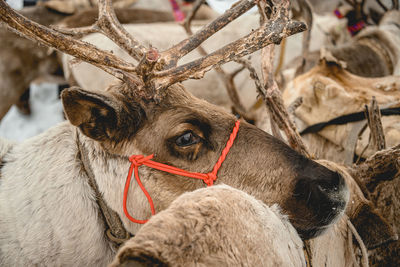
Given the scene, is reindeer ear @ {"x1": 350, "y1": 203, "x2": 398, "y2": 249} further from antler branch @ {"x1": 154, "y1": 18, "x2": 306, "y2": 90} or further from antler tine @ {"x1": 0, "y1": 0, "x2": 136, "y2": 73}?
antler tine @ {"x1": 0, "y1": 0, "x2": 136, "y2": 73}

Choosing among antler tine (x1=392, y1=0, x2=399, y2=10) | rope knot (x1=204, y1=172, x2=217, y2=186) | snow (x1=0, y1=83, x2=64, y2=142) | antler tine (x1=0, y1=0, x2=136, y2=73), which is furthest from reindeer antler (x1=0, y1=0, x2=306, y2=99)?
antler tine (x1=392, y1=0, x2=399, y2=10)

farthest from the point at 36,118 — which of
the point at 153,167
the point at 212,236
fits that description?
the point at 212,236

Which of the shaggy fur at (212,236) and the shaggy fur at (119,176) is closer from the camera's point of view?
the shaggy fur at (212,236)

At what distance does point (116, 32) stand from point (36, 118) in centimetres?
595

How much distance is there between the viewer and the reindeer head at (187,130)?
56.2 inches

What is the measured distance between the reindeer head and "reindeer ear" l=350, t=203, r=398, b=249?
0.30 m

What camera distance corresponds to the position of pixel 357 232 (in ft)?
5.26

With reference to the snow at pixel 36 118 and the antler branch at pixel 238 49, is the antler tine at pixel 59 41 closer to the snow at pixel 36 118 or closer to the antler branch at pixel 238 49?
the antler branch at pixel 238 49

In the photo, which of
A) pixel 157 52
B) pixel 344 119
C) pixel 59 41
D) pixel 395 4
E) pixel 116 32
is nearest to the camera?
pixel 59 41

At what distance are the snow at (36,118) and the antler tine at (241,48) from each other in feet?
18.0

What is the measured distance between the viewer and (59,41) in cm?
142

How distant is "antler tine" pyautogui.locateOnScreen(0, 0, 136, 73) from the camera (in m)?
1.36

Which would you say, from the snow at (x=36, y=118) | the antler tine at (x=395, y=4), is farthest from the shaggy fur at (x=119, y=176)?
the antler tine at (x=395, y=4)

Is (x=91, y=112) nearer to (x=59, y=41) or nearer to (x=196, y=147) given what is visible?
(x=59, y=41)
